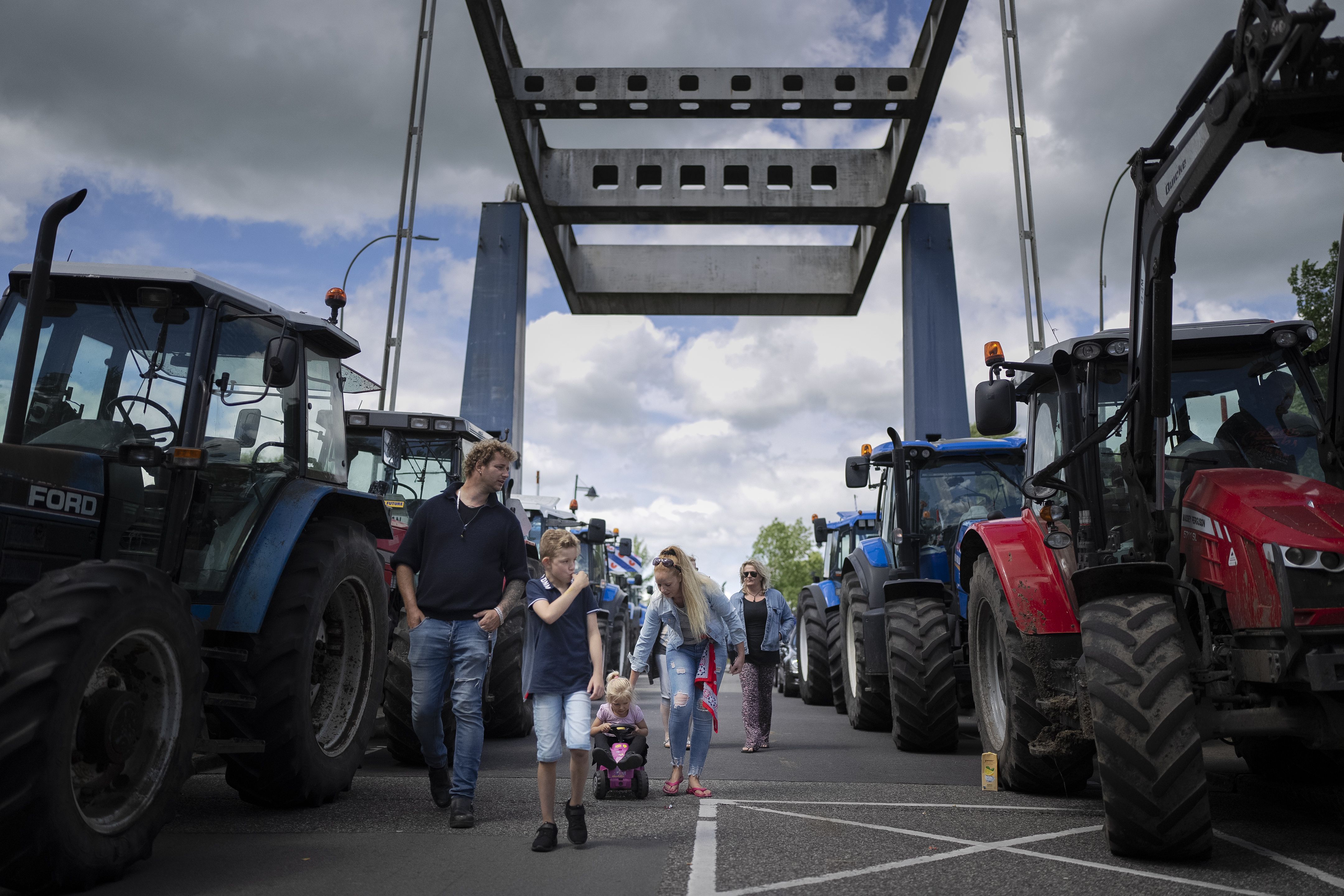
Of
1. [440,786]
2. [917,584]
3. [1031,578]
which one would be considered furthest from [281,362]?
[917,584]

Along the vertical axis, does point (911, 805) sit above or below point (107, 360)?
below

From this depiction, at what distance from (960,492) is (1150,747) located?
6659 millimetres

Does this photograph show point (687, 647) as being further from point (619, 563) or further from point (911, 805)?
point (619, 563)

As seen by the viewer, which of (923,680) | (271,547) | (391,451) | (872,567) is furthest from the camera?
(872,567)

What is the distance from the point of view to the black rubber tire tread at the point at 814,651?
14562mm

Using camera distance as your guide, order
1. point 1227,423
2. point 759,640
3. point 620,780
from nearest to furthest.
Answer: point 1227,423 < point 620,780 < point 759,640

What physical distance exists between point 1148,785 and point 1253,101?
2735 mm

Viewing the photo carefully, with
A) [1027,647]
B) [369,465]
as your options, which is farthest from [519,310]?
[1027,647]

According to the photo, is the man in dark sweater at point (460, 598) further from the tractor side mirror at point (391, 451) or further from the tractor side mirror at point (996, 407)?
the tractor side mirror at point (391, 451)

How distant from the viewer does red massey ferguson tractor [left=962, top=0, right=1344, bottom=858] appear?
4.59m

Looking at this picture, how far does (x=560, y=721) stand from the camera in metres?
5.64

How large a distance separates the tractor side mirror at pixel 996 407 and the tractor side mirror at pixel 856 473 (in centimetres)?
522

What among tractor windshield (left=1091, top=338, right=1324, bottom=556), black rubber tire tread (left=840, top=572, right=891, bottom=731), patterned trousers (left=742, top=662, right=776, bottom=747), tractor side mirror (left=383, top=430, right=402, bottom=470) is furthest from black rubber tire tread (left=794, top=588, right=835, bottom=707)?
tractor windshield (left=1091, top=338, right=1324, bottom=556)

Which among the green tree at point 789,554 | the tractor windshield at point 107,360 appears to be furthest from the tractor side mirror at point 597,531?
the green tree at point 789,554
